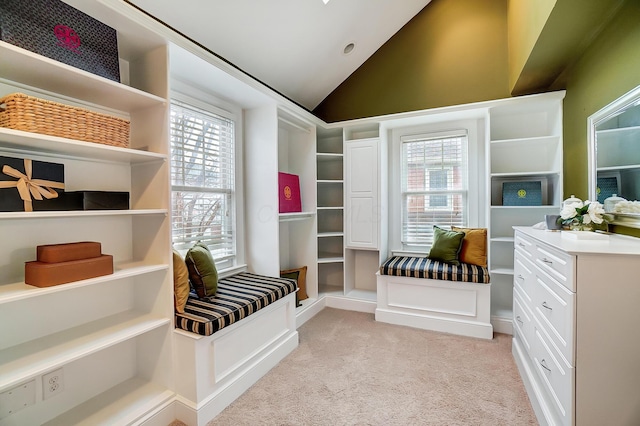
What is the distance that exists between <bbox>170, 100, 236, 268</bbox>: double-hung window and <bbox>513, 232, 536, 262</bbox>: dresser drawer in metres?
2.40

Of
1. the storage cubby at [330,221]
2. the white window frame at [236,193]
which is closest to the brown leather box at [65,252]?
the white window frame at [236,193]

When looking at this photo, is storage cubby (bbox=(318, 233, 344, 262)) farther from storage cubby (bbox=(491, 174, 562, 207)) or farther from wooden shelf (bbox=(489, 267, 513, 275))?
storage cubby (bbox=(491, 174, 562, 207))

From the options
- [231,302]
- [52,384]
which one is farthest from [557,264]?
[52,384]

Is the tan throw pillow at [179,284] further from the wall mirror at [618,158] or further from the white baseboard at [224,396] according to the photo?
the wall mirror at [618,158]

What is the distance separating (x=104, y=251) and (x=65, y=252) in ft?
1.38

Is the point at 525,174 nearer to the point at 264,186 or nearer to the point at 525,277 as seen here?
the point at 525,277

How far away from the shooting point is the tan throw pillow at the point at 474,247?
2943mm

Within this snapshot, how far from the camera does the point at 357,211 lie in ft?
11.2

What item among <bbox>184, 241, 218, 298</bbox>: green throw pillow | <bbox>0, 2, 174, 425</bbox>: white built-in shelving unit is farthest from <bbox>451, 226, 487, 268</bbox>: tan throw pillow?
<bbox>0, 2, 174, 425</bbox>: white built-in shelving unit

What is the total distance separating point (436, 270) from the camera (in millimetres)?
2857

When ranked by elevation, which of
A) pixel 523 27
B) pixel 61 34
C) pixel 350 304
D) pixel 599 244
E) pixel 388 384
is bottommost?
pixel 388 384

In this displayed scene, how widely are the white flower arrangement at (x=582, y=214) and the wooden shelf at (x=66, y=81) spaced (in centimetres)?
261

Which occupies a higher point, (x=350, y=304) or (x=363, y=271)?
(x=363, y=271)

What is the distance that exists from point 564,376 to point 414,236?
91.3 inches
